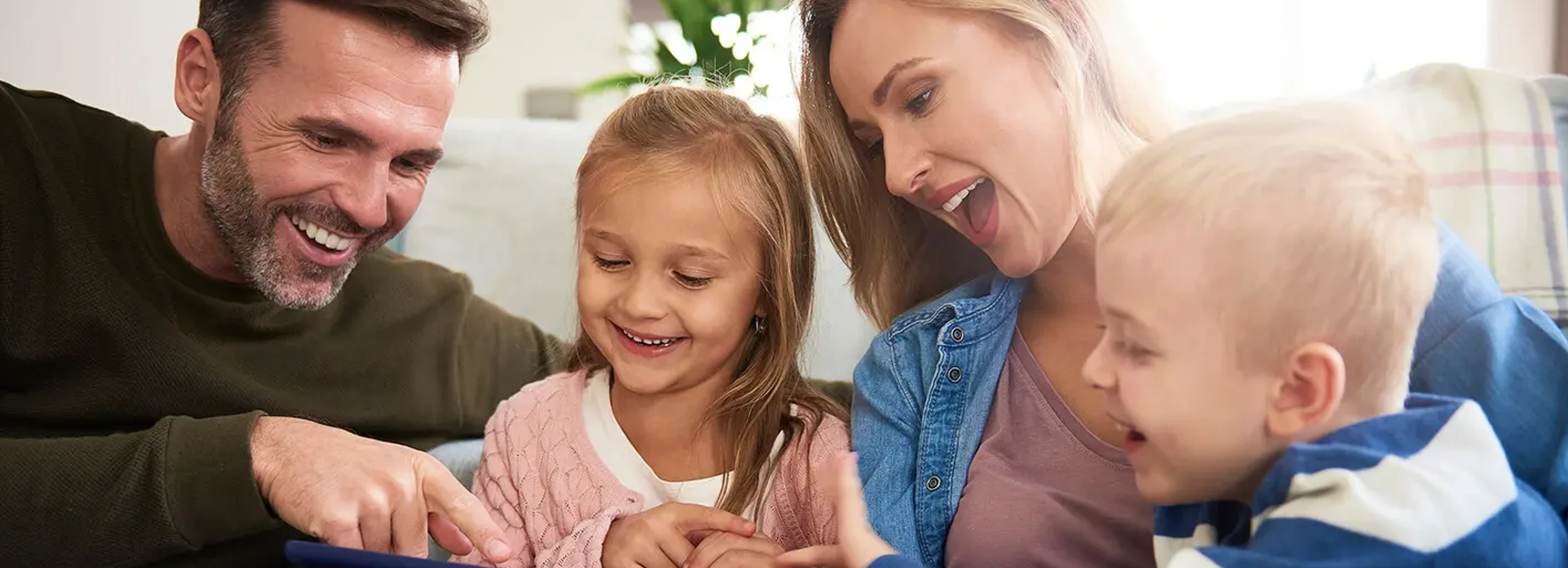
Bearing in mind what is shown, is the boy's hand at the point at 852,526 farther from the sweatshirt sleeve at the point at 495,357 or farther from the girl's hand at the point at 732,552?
the sweatshirt sleeve at the point at 495,357

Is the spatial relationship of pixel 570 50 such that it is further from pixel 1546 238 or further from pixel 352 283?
pixel 1546 238

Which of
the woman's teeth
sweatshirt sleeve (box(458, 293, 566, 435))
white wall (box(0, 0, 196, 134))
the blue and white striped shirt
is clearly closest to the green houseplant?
sweatshirt sleeve (box(458, 293, 566, 435))

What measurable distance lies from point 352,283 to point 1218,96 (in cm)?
113

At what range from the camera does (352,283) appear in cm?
140

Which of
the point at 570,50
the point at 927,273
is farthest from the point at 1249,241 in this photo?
the point at 570,50

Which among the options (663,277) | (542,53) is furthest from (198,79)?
(542,53)

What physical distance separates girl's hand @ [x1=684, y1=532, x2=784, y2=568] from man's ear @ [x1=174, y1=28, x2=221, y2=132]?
2.29 feet

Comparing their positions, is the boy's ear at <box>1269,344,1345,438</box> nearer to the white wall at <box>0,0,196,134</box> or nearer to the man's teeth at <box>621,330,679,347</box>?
the man's teeth at <box>621,330,679,347</box>

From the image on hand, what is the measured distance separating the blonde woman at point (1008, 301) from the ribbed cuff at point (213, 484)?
53cm

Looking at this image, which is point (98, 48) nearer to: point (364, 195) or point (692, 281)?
point (364, 195)

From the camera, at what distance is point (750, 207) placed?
108 centimetres

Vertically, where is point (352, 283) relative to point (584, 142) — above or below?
below

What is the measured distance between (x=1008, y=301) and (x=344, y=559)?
0.59m

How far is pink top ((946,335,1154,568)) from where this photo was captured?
0.89 metres
